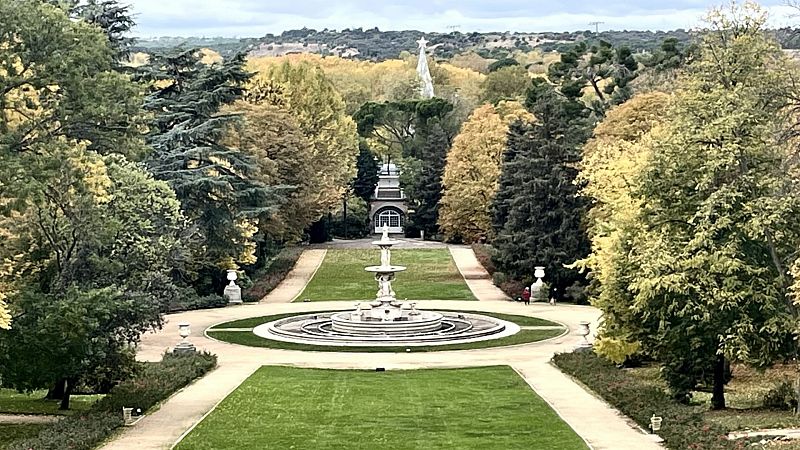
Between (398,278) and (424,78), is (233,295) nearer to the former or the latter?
(398,278)

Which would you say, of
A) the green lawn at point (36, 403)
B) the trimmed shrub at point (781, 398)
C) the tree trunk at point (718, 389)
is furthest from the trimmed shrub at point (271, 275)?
the trimmed shrub at point (781, 398)

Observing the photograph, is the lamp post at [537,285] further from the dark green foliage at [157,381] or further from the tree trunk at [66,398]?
the tree trunk at [66,398]

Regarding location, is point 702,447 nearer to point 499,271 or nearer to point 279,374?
point 279,374

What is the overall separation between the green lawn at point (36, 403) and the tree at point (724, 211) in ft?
45.9

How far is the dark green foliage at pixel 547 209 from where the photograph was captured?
182ft

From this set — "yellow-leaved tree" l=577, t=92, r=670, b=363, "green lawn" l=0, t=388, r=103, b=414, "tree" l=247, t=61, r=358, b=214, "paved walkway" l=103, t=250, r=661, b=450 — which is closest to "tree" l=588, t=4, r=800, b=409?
"yellow-leaved tree" l=577, t=92, r=670, b=363

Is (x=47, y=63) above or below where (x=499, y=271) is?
above

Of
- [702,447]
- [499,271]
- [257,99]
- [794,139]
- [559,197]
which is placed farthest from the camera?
[257,99]

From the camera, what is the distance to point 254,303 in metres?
56.0

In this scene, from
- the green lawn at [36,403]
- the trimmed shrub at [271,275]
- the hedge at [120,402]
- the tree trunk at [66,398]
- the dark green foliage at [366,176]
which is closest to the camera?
the hedge at [120,402]

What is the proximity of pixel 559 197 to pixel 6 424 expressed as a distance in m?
32.5

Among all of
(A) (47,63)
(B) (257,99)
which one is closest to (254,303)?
(B) (257,99)

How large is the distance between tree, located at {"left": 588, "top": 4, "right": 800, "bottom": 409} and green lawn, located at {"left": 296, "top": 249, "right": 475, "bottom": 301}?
29.3m

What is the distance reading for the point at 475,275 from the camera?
65.2m
